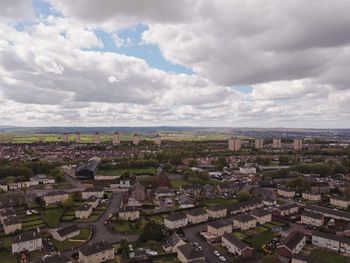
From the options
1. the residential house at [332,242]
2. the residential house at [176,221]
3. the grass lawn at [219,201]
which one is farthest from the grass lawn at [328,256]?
the grass lawn at [219,201]

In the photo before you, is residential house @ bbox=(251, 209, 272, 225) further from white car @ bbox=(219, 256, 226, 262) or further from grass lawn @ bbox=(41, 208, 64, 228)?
grass lawn @ bbox=(41, 208, 64, 228)

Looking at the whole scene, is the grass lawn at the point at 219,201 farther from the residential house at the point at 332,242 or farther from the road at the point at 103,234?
the residential house at the point at 332,242

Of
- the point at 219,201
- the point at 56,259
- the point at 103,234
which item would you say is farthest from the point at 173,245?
the point at 219,201

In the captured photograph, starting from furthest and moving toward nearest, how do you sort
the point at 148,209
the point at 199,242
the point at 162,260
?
the point at 148,209
the point at 199,242
the point at 162,260

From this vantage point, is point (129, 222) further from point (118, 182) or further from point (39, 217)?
point (118, 182)

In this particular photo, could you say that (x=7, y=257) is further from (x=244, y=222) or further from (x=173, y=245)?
(x=244, y=222)

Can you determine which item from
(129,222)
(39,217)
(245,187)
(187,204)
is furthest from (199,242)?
(245,187)
